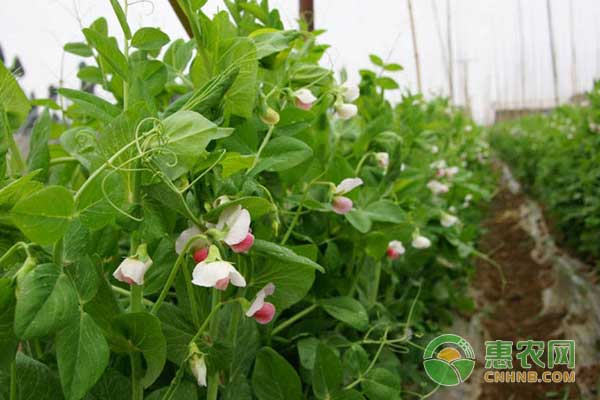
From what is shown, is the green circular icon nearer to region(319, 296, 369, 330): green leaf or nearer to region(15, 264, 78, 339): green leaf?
region(319, 296, 369, 330): green leaf

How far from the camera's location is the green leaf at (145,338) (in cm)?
47

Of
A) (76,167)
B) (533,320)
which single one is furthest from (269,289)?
(533,320)

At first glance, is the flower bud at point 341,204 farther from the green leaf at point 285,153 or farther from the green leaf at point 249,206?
the green leaf at point 249,206

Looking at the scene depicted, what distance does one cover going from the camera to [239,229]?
1.42 ft

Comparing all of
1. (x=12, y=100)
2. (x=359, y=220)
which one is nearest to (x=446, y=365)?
(x=359, y=220)

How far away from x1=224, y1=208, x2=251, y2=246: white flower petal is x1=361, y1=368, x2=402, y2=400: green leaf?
40 cm

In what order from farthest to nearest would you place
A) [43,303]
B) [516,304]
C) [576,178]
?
[576,178] < [516,304] < [43,303]

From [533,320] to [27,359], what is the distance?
85.2 inches

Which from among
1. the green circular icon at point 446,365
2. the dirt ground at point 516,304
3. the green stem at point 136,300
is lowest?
the dirt ground at point 516,304

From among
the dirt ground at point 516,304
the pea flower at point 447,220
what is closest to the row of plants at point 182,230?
the pea flower at point 447,220

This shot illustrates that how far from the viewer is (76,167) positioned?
0.77 meters

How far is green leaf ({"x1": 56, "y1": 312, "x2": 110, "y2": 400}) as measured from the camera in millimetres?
416

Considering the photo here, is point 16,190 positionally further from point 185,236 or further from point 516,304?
point 516,304

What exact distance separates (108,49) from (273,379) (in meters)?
0.42
